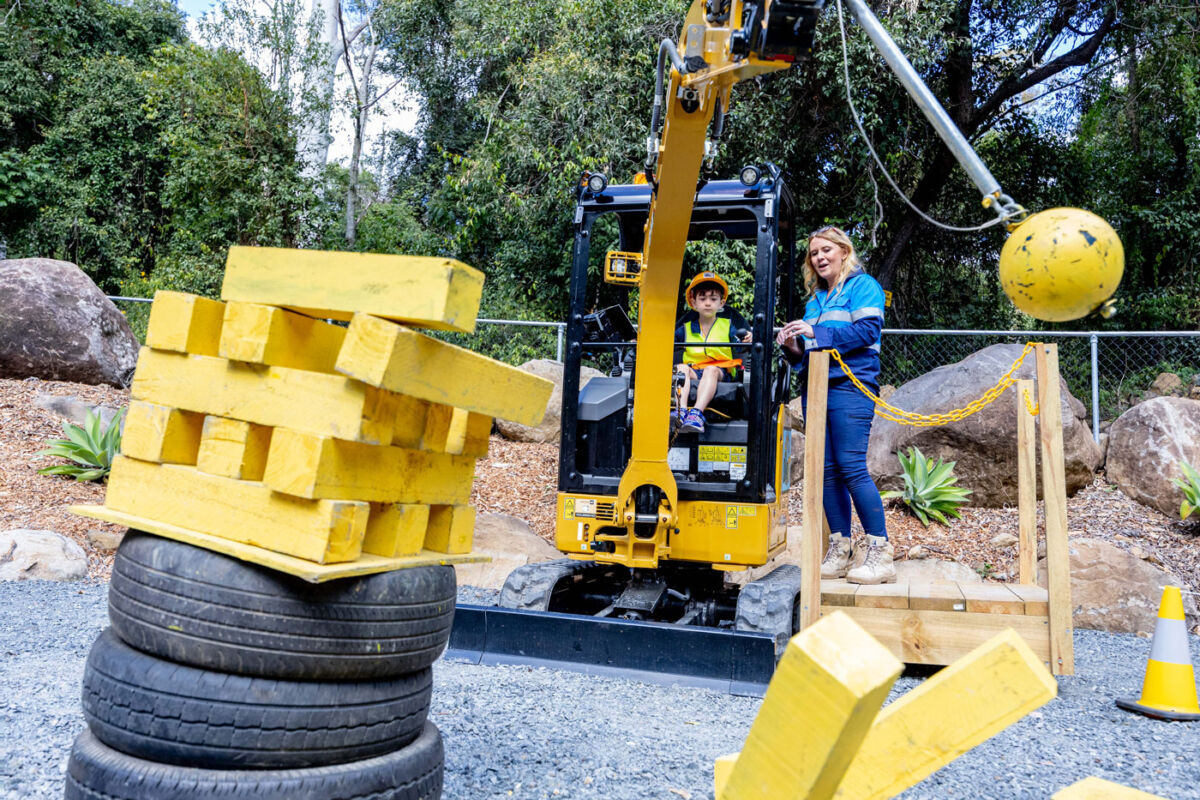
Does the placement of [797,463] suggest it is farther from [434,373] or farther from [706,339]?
[434,373]

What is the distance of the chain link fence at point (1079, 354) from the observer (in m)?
9.79

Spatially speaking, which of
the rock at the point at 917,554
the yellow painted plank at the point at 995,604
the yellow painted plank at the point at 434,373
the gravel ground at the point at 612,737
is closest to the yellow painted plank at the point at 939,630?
the yellow painted plank at the point at 995,604

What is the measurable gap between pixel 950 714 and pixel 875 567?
359 centimetres

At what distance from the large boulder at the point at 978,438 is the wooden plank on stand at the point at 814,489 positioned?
4.49 meters

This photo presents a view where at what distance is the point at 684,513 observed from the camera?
498 cm

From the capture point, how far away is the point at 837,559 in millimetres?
5125

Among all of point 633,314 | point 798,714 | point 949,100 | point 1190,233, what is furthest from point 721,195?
point 1190,233

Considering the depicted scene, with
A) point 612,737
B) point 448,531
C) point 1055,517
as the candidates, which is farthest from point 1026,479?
point 448,531

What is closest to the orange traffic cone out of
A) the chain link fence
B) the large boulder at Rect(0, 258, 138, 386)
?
the chain link fence

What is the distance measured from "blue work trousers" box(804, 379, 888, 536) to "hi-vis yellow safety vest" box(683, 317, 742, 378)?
572 millimetres

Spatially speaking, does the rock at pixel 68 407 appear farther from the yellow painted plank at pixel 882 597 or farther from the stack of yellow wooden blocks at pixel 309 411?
the yellow painted plank at pixel 882 597

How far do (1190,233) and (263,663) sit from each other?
1584 cm

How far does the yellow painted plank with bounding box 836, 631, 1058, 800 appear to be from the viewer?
1341 millimetres

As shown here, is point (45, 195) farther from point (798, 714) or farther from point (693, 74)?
point (798, 714)
